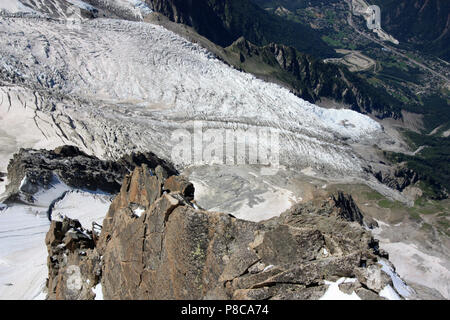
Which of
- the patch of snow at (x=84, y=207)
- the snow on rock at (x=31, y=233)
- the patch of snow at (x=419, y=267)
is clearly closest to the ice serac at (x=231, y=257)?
the snow on rock at (x=31, y=233)

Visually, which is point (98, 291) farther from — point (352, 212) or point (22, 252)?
point (352, 212)

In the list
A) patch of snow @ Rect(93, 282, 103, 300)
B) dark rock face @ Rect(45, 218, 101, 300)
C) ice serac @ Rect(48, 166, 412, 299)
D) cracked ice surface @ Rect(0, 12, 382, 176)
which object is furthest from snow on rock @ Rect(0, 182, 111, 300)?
cracked ice surface @ Rect(0, 12, 382, 176)

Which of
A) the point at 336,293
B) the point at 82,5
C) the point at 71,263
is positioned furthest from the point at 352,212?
the point at 82,5

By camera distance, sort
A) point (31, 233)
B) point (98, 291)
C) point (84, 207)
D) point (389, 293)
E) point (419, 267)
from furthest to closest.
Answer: point (419, 267)
point (84, 207)
point (31, 233)
point (98, 291)
point (389, 293)

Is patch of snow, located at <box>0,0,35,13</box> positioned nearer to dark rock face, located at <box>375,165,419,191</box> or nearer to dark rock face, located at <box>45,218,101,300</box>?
dark rock face, located at <box>45,218,101,300</box>

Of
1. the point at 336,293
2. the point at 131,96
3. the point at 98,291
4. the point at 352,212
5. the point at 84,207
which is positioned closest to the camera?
the point at 336,293
